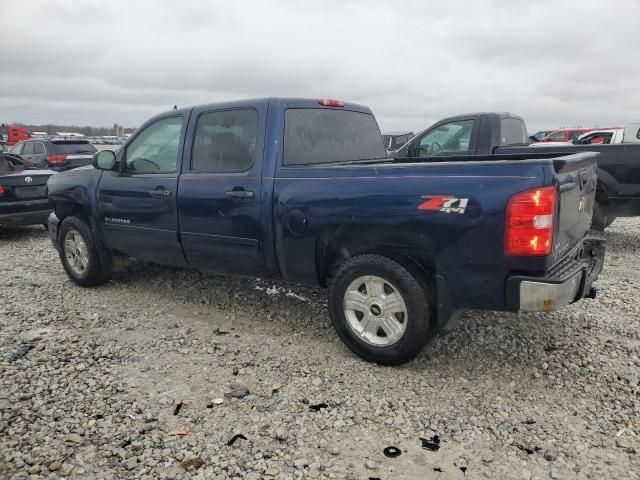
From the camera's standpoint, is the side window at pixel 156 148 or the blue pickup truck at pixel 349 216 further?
the side window at pixel 156 148

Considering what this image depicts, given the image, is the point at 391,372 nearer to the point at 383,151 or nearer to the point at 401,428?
the point at 401,428

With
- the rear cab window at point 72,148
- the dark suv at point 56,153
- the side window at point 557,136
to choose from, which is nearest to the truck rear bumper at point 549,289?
the dark suv at point 56,153

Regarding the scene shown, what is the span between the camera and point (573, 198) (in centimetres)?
329

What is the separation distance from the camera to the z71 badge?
2994 millimetres

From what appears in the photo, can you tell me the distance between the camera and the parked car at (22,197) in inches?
311

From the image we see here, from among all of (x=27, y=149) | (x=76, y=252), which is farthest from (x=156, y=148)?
(x=27, y=149)

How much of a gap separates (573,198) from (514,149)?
365 cm

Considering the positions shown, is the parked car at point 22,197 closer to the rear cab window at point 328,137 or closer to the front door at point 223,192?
the front door at point 223,192

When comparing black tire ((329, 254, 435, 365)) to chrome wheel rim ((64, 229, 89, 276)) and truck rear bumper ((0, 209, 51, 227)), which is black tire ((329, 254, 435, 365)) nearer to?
chrome wheel rim ((64, 229, 89, 276))

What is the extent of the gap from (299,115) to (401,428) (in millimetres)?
2581

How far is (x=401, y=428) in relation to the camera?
2.85 metres

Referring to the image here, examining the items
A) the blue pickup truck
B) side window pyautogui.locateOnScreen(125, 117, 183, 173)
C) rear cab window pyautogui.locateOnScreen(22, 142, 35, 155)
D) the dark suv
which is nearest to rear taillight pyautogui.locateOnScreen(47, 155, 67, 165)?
the dark suv

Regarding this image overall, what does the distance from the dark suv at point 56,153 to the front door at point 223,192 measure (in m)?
11.0

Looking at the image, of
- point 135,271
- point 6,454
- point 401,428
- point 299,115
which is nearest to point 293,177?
point 299,115
